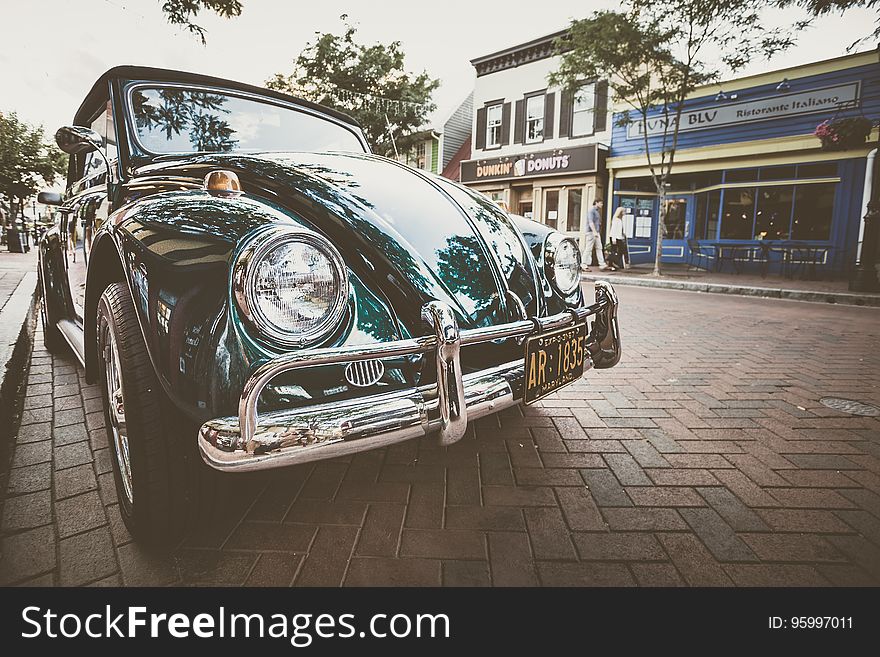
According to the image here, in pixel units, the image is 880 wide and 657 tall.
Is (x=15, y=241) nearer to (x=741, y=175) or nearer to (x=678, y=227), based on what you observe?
(x=678, y=227)

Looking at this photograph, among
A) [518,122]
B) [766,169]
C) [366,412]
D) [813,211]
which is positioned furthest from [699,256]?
[366,412]

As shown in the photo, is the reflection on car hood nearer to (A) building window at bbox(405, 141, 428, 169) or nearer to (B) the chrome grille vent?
(B) the chrome grille vent

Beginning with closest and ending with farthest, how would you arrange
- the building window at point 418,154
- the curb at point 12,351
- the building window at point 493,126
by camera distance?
1. the curb at point 12,351
2. the building window at point 493,126
3. the building window at point 418,154

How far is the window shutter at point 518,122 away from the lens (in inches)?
709

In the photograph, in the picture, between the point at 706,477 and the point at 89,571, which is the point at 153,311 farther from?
the point at 706,477

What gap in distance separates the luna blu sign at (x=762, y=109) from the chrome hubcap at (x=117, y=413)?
40.4ft

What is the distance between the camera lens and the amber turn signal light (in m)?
1.71

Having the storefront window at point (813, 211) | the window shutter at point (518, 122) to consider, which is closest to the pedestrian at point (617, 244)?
the storefront window at point (813, 211)

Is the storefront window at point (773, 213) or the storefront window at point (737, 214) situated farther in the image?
the storefront window at point (737, 214)

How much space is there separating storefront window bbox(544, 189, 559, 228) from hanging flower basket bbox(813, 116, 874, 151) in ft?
25.9

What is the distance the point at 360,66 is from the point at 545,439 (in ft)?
70.2

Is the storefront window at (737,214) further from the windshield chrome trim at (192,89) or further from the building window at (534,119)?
the windshield chrome trim at (192,89)

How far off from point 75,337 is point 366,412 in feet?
7.40

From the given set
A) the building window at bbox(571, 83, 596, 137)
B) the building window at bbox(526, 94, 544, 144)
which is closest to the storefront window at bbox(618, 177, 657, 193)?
the building window at bbox(571, 83, 596, 137)
